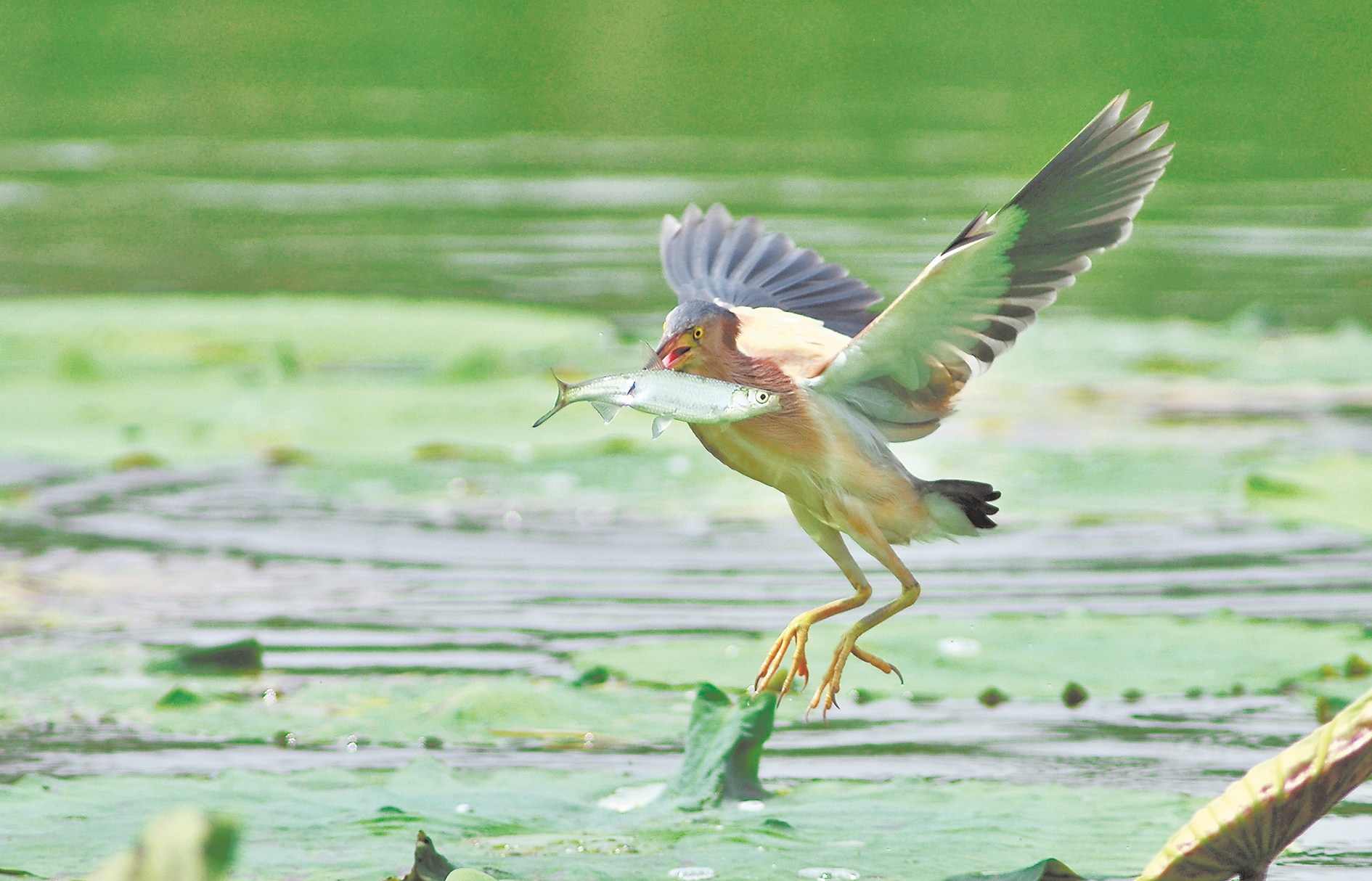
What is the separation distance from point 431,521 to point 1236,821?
438cm

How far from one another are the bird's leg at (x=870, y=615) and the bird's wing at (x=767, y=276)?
786mm

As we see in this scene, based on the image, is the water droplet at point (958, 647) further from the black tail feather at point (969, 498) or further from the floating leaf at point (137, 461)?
the floating leaf at point (137, 461)

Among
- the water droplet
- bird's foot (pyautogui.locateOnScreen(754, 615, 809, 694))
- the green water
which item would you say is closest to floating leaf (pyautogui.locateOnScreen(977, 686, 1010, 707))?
the water droplet

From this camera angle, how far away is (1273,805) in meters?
3.13

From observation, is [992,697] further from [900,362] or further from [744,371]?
[744,371]

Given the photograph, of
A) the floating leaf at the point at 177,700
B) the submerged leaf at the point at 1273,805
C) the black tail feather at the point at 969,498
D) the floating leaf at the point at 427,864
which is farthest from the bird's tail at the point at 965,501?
the floating leaf at the point at 177,700

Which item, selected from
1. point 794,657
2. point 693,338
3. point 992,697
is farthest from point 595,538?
point 693,338

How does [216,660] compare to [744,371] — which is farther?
[216,660]

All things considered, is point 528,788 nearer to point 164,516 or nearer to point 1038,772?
point 1038,772

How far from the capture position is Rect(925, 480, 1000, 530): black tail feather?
12.3ft

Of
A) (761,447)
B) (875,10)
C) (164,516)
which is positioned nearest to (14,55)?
(875,10)

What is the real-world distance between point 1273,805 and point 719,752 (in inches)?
52.6

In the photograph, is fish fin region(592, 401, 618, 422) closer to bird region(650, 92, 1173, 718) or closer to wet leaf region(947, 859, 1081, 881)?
bird region(650, 92, 1173, 718)

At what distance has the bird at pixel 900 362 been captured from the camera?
3.49 metres
